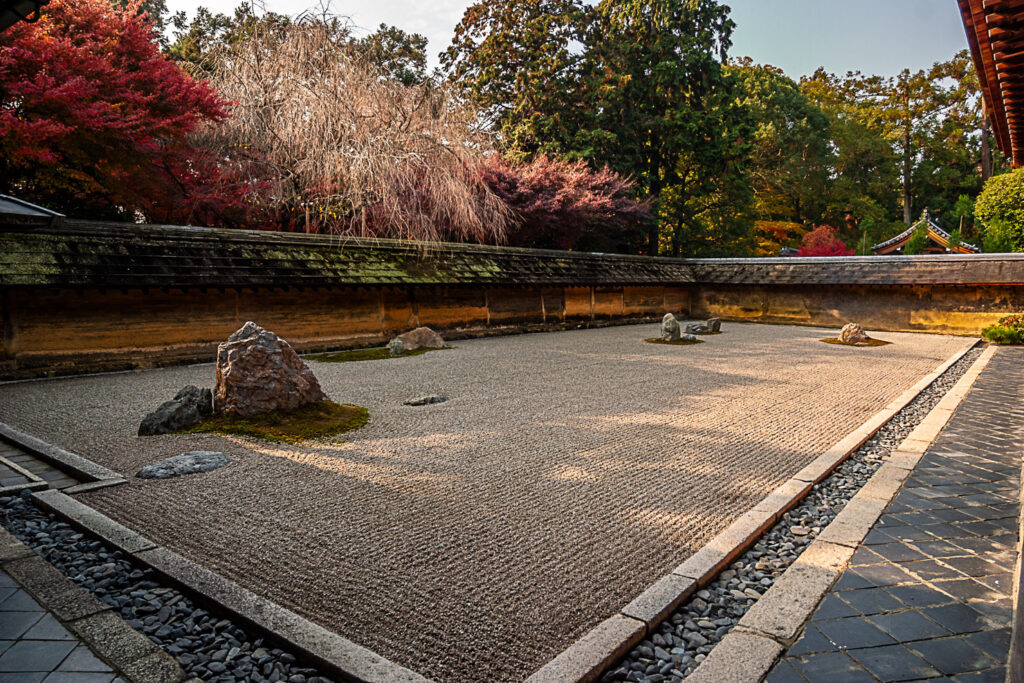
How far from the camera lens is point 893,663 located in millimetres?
2047

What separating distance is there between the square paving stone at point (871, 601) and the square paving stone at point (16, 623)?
3.46 metres

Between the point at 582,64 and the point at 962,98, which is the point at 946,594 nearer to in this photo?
the point at 582,64

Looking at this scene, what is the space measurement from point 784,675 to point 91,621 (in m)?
2.72

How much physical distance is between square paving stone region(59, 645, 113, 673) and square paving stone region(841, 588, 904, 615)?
3.01 m

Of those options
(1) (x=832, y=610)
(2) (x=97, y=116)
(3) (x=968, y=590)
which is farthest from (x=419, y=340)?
(3) (x=968, y=590)

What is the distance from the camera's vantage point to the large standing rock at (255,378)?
5418 mm

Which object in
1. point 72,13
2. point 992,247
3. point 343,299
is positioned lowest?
point 343,299

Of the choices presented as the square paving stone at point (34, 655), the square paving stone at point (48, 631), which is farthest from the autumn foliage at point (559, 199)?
the square paving stone at point (34, 655)

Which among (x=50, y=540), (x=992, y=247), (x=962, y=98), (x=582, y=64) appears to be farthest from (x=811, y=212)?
(x=50, y=540)

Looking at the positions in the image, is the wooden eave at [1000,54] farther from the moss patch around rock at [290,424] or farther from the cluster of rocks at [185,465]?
the cluster of rocks at [185,465]

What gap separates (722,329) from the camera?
635 inches

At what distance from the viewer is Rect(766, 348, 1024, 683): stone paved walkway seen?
2.04m

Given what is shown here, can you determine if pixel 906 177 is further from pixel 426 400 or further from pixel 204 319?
pixel 204 319

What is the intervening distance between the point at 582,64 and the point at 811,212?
18492mm
